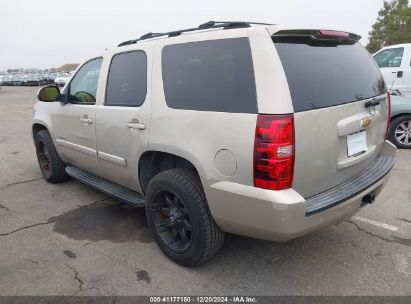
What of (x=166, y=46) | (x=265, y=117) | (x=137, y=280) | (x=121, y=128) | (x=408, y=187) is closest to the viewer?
(x=265, y=117)

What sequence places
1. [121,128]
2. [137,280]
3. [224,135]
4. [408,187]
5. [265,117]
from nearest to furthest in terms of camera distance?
[265,117] < [224,135] < [137,280] < [121,128] < [408,187]

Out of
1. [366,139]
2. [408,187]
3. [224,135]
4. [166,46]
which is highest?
[166,46]

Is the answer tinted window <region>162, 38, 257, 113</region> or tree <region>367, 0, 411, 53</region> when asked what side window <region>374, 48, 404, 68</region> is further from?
tree <region>367, 0, 411, 53</region>

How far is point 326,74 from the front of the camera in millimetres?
2670

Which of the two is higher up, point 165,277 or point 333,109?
point 333,109

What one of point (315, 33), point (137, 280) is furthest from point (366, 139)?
point (137, 280)

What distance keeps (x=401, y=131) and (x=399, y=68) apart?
166cm

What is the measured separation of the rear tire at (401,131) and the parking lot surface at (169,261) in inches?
112

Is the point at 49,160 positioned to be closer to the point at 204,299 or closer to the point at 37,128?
the point at 37,128

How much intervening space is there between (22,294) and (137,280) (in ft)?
2.80

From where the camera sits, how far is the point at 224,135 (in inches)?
96.3

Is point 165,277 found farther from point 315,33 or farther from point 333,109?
point 315,33

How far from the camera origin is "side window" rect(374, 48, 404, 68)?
25.5 ft

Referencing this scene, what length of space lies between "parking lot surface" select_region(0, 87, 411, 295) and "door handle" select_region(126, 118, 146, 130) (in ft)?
3.66
